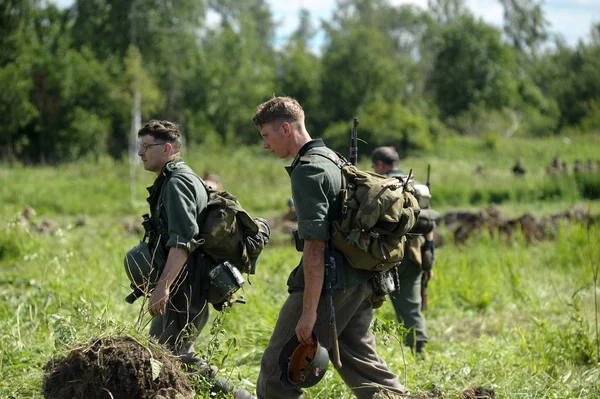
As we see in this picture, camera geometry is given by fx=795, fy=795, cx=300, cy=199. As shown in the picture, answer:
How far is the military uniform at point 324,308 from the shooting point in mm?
3844

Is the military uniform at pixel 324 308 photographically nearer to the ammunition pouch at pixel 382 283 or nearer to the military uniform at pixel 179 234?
the ammunition pouch at pixel 382 283

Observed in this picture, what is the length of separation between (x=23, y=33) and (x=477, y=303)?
28.6 metres

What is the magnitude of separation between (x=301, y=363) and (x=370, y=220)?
81 centimetres

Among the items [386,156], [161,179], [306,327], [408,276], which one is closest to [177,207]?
[161,179]

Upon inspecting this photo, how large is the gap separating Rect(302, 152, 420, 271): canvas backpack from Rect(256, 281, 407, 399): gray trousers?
0.25 m

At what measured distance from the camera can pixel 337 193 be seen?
3979 mm

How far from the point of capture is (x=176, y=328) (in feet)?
15.1

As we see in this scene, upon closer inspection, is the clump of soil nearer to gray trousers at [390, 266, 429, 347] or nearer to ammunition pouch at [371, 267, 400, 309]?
ammunition pouch at [371, 267, 400, 309]

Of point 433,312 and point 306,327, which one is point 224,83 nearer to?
point 433,312

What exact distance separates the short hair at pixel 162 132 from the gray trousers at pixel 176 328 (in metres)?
0.95

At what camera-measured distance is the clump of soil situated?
378 centimetres

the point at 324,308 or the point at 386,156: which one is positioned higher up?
the point at 386,156

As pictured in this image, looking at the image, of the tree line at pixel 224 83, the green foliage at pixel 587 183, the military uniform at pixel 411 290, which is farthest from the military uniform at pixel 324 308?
the tree line at pixel 224 83

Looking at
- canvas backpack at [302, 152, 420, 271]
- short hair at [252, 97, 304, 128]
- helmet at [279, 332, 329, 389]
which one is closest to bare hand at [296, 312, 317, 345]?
helmet at [279, 332, 329, 389]
